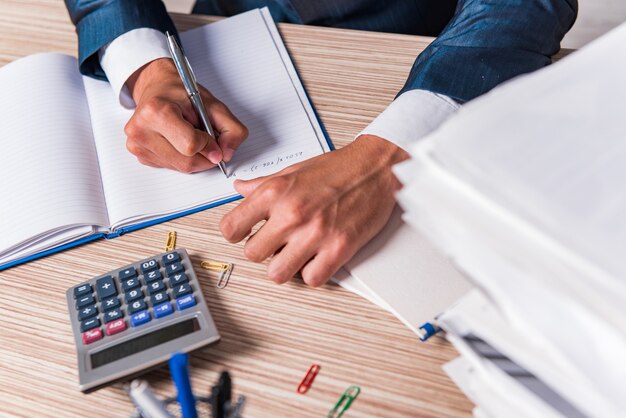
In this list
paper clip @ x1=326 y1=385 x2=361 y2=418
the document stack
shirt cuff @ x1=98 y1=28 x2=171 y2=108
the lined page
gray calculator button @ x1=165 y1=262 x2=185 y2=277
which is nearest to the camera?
the document stack

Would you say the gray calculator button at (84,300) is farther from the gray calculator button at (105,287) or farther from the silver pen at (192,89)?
the silver pen at (192,89)

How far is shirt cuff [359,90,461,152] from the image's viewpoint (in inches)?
30.2

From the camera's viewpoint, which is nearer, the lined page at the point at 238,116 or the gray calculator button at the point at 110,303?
the gray calculator button at the point at 110,303

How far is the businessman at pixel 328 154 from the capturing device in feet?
2.25

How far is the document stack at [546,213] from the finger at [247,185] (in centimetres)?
35

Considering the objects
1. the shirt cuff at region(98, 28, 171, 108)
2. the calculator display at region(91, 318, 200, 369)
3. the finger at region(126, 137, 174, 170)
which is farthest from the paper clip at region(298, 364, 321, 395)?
the shirt cuff at region(98, 28, 171, 108)

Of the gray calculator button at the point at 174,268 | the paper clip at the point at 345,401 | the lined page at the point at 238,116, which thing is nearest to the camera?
the paper clip at the point at 345,401

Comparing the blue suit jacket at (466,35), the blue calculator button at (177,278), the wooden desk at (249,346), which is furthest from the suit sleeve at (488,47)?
the blue calculator button at (177,278)

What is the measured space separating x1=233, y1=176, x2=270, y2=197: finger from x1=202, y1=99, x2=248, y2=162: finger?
7 cm

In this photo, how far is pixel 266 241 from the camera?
0.69 meters

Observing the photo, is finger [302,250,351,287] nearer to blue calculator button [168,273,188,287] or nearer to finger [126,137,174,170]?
blue calculator button [168,273,188,287]

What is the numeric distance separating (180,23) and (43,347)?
0.58 m

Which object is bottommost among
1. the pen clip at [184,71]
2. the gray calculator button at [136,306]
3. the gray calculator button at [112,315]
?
the gray calculator button at [112,315]

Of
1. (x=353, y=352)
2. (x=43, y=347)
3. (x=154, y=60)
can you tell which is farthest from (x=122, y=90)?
(x=353, y=352)
